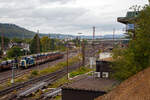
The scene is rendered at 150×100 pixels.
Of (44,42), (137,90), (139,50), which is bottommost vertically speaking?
(137,90)

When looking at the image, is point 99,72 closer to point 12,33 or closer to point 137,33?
point 137,33

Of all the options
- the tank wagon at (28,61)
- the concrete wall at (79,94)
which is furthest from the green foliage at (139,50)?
the tank wagon at (28,61)

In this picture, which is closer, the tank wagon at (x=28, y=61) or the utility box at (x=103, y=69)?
the utility box at (x=103, y=69)

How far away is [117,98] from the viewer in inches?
402

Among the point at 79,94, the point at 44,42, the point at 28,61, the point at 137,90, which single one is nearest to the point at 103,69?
the point at 79,94

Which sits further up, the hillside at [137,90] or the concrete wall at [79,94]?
the hillside at [137,90]

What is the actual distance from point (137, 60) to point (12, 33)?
18915cm

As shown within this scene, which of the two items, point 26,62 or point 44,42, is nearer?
point 26,62

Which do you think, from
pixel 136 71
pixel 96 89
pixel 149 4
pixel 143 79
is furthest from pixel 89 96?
pixel 149 4

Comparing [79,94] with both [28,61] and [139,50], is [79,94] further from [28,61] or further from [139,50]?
[28,61]

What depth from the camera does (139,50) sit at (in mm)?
12508

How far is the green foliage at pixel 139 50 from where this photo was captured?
12.0m

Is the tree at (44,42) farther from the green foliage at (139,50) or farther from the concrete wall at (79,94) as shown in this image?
the green foliage at (139,50)

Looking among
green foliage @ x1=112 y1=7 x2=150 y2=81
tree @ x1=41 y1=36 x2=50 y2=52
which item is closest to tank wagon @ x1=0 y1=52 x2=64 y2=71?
green foliage @ x1=112 y1=7 x2=150 y2=81
